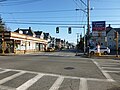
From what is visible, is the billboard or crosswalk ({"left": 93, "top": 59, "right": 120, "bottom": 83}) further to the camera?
the billboard

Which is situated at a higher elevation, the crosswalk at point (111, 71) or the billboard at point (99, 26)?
the billboard at point (99, 26)

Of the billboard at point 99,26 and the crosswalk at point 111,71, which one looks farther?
the billboard at point 99,26

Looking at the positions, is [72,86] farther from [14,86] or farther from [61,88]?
[14,86]

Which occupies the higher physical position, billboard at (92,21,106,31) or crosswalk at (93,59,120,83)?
billboard at (92,21,106,31)

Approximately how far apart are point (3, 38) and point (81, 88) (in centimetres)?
4626

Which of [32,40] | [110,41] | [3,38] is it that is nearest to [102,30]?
[3,38]

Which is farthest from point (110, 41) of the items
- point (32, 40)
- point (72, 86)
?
point (72, 86)

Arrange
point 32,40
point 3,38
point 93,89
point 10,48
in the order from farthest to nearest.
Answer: point 32,40, point 10,48, point 3,38, point 93,89

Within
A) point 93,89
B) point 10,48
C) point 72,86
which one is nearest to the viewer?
point 93,89

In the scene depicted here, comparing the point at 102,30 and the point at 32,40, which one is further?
the point at 32,40

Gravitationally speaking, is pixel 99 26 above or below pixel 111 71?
above

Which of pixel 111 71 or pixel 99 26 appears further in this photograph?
pixel 99 26

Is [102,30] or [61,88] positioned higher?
[102,30]

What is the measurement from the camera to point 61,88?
10.1m
